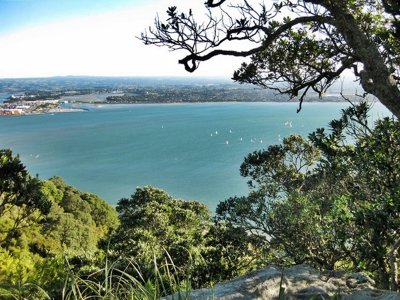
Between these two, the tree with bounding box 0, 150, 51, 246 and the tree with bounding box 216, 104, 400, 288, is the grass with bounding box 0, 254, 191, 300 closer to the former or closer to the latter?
the tree with bounding box 216, 104, 400, 288

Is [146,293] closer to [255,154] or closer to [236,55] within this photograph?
[236,55]

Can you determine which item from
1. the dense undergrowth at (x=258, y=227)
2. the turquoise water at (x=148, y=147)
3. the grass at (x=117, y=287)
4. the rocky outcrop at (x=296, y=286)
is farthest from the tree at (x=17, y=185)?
the turquoise water at (x=148, y=147)

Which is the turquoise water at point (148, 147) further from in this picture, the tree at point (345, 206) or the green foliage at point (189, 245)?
the tree at point (345, 206)

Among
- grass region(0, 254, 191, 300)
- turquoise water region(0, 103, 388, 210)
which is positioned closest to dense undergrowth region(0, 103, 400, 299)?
grass region(0, 254, 191, 300)

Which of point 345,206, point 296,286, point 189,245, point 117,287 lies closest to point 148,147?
point 189,245

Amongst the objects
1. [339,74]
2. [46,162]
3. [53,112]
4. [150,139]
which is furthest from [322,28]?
[53,112]

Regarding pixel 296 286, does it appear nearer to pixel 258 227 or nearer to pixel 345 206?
pixel 345 206
